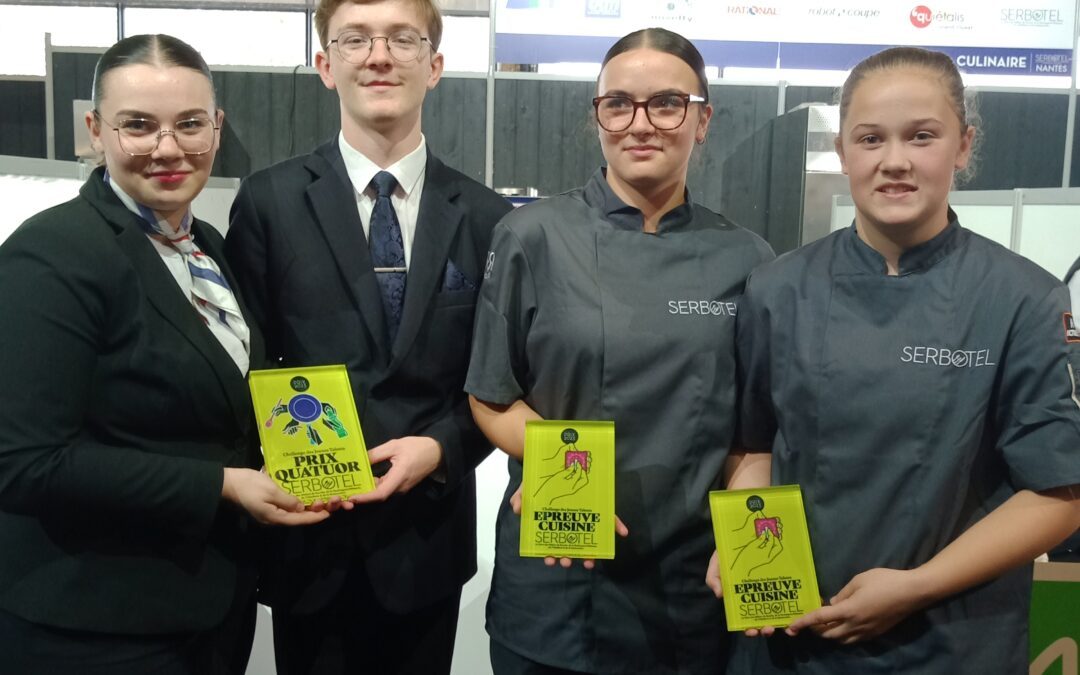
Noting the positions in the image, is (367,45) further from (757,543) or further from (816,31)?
(816,31)

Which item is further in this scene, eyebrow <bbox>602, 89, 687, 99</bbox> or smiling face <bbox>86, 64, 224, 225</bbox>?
eyebrow <bbox>602, 89, 687, 99</bbox>

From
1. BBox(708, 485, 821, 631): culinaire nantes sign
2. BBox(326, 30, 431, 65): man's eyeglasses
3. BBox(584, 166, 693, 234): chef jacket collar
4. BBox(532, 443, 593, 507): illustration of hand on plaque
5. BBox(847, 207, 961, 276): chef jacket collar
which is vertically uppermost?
BBox(326, 30, 431, 65): man's eyeglasses

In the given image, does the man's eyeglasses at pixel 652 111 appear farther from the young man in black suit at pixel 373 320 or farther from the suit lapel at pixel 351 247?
the suit lapel at pixel 351 247

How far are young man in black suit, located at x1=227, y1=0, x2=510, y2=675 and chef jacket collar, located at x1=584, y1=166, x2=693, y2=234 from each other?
272 millimetres

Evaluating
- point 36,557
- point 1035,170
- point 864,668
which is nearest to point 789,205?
point 1035,170

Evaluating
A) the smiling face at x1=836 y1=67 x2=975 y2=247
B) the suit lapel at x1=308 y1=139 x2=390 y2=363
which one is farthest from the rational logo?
the suit lapel at x1=308 y1=139 x2=390 y2=363

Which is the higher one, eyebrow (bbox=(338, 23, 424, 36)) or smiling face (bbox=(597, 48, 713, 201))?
eyebrow (bbox=(338, 23, 424, 36))

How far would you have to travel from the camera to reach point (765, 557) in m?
1.31

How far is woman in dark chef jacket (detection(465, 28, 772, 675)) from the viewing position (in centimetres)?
149

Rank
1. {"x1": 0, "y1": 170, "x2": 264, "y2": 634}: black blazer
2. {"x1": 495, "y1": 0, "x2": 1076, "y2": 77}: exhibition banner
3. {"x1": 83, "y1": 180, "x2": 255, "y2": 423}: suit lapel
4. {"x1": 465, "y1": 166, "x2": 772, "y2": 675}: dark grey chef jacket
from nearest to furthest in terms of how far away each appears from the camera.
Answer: {"x1": 0, "y1": 170, "x2": 264, "y2": 634}: black blazer → {"x1": 83, "y1": 180, "x2": 255, "y2": 423}: suit lapel → {"x1": 465, "y1": 166, "x2": 772, "y2": 675}: dark grey chef jacket → {"x1": 495, "y1": 0, "x2": 1076, "y2": 77}: exhibition banner

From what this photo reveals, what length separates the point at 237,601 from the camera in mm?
1484

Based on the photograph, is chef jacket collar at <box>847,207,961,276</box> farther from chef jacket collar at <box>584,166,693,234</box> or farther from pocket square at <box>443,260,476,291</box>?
pocket square at <box>443,260,476,291</box>

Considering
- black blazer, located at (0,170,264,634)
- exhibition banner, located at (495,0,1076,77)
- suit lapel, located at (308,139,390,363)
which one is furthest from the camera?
exhibition banner, located at (495,0,1076,77)

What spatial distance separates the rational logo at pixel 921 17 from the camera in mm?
5703
